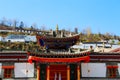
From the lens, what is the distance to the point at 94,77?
25.9 metres

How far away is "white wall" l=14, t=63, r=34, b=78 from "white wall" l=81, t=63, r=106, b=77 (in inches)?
234

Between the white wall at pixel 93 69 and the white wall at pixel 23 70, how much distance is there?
19.5ft

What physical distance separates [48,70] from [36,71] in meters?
1.60

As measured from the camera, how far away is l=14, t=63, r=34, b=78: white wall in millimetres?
24688

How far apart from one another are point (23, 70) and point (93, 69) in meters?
8.05

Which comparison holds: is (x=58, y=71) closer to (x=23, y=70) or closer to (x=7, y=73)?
(x=23, y=70)

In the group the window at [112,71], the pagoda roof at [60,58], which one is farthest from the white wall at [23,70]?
the window at [112,71]

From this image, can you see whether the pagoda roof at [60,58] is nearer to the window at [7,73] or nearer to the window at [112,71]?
the window at [7,73]

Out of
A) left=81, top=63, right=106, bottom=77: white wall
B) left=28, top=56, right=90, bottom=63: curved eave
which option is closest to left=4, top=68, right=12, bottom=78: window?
left=28, top=56, right=90, bottom=63: curved eave

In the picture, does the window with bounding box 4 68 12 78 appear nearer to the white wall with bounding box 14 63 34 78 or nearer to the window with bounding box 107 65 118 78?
the white wall with bounding box 14 63 34 78

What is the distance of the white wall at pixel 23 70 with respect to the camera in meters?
24.7

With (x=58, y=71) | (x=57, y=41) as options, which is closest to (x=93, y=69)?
(x=58, y=71)

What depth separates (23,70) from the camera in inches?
976

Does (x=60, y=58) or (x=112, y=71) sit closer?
(x=60, y=58)
